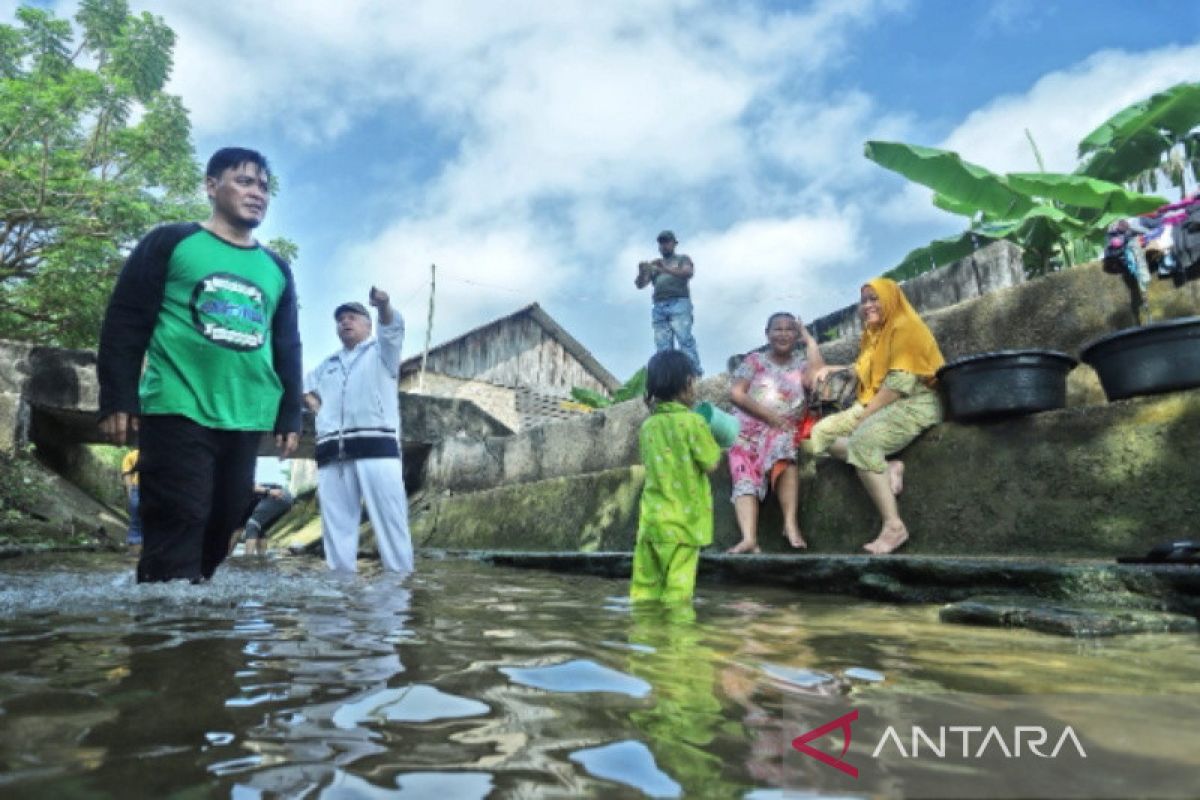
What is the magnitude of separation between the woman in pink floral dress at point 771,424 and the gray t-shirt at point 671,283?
3.49 m

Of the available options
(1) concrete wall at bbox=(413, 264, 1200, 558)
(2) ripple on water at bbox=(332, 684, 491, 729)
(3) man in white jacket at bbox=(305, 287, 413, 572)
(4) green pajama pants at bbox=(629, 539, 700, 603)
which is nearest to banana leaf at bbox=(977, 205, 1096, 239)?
(1) concrete wall at bbox=(413, 264, 1200, 558)

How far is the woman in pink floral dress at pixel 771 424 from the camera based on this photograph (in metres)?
4.81

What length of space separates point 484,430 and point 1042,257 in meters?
7.43

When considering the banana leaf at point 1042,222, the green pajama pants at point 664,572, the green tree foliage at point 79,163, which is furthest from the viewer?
the green tree foliage at point 79,163

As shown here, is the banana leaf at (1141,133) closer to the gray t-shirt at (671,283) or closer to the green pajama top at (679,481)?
the gray t-shirt at (671,283)

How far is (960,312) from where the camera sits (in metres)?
4.79

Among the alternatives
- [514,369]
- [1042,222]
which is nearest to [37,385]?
[1042,222]

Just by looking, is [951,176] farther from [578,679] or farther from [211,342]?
Result: [578,679]

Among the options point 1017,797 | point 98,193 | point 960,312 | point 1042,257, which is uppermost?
point 98,193

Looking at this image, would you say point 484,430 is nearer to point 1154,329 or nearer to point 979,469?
point 979,469

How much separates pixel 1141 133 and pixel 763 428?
5.69 meters

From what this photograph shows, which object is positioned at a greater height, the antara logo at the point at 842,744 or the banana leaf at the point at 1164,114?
the banana leaf at the point at 1164,114

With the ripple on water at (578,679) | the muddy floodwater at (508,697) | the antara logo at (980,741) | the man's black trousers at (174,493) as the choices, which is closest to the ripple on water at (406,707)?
the muddy floodwater at (508,697)

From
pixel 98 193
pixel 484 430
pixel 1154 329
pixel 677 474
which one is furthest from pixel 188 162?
pixel 1154 329
